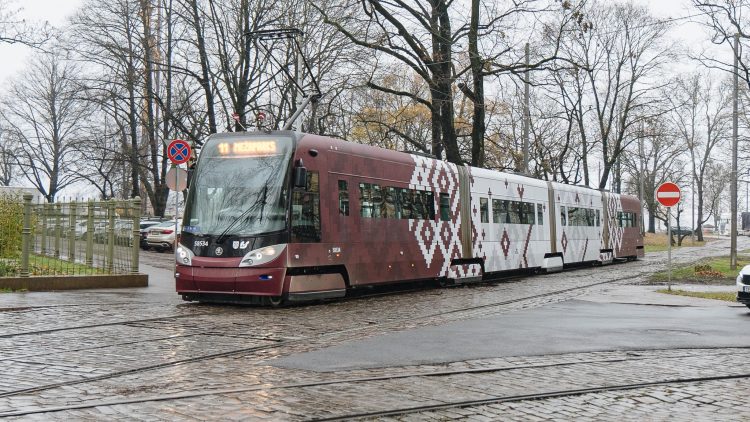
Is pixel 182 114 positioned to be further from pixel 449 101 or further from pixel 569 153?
pixel 569 153

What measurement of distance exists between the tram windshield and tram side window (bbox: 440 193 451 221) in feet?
20.4

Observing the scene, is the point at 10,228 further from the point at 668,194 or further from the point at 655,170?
the point at 655,170

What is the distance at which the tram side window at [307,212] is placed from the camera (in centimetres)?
1459

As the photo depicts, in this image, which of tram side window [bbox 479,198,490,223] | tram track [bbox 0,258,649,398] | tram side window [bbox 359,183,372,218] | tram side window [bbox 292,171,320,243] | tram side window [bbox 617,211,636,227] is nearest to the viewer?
tram track [bbox 0,258,649,398]

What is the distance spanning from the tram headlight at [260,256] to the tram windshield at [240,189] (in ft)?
1.07

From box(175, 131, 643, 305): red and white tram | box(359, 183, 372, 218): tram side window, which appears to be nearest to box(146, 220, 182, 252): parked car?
box(175, 131, 643, 305): red and white tram

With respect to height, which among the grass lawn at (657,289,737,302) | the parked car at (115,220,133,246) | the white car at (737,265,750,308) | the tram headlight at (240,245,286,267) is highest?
the parked car at (115,220,133,246)

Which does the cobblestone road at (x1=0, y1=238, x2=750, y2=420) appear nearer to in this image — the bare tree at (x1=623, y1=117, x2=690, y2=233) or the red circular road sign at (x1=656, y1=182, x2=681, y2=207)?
the red circular road sign at (x1=656, y1=182, x2=681, y2=207)

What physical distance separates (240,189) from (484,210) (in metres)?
9.54

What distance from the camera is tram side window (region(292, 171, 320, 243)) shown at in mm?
14594

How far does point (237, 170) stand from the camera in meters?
14.8

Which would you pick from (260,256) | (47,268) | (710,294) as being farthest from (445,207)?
(47,268)

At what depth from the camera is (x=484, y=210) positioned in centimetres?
2252

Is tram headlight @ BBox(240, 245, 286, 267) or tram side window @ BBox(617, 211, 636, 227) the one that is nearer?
tram headlight @ BBox(240, 245, 286, 267)
